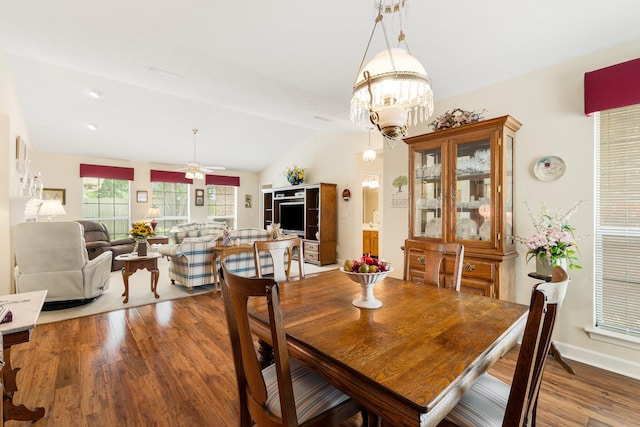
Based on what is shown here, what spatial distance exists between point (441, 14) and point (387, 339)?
2.06m

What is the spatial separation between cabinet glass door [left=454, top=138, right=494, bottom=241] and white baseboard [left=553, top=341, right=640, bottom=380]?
1.13 metres

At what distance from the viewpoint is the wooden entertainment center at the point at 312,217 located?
6.48 metres

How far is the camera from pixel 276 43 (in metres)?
2.38

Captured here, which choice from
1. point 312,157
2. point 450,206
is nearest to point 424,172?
point 450,206

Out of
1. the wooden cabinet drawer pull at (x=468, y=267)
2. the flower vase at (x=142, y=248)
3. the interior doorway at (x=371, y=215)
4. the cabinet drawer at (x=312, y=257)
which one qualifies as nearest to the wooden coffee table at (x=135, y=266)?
the flower vase at (x=142, y=248)

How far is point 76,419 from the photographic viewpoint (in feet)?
5.82

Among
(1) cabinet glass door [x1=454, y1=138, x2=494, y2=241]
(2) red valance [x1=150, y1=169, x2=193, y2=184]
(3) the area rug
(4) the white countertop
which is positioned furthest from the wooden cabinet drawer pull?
(2) red valance [x1=150, y1=169, x2=193, y2=184]

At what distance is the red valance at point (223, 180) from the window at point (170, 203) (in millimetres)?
616

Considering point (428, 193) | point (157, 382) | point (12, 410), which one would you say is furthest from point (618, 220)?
point (12, 410)

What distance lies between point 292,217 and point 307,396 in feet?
20.6

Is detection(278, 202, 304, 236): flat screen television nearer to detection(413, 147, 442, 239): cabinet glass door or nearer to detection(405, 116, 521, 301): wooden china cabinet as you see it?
detection(413, 147, 442, 239): cabinet glass door

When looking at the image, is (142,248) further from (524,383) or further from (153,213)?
(524,383)

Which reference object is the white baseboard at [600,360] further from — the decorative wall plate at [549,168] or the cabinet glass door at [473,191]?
the decorative wall plate at [549,168]

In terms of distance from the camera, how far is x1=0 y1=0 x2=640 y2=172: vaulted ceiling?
6.40 ft
